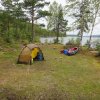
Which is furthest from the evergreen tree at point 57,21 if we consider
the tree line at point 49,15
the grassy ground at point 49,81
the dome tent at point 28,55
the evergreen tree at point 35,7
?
the grassy ground at point 49,81

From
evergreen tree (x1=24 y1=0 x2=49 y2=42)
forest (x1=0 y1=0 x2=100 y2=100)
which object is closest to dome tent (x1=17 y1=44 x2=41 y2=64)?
forest (x1=0 y1=0 x2=100 y2=100)

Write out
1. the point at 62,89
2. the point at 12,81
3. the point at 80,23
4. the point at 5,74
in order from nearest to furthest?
the point at 62,89 < the point at 12,81 < the point at 5,74 < the point at 80,23

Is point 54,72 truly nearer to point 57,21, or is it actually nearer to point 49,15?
point 49,15

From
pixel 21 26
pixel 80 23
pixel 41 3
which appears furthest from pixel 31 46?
pixel 21 26

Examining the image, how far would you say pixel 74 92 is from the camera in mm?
11844

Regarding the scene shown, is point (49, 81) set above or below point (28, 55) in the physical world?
below

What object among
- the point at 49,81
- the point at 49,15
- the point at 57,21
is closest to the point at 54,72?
the point at 49,81

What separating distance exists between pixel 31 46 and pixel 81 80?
6.97 meters

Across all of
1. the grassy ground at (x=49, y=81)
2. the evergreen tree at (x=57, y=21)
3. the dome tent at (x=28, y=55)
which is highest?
the evergreen tree at (x=57, y=21)

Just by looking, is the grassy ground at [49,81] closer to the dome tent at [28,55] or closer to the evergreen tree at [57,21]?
the dome tent at [28,55]

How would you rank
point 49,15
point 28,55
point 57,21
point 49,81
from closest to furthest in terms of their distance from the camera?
1. point 49,81
2. point 28,55
3. point 49,15
4. point 57,21

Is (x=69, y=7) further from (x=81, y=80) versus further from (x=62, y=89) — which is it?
(x=62, y=89)

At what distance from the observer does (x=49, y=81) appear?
1359 centimetres

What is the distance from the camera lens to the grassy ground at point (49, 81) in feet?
37.3
